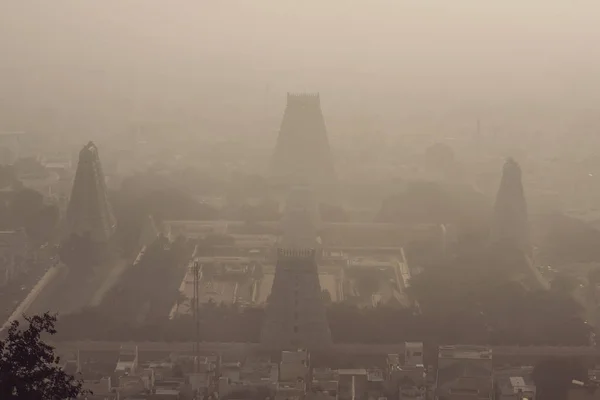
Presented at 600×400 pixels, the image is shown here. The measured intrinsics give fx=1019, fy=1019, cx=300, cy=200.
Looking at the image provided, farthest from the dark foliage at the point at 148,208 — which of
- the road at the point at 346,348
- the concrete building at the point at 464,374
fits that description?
the concrete building at the point at 464,374

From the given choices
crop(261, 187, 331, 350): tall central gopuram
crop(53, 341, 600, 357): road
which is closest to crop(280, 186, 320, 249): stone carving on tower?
crop(261, 187, 331, 350): tall central gopuram

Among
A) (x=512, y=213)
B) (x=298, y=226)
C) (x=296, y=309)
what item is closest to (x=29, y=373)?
(x=296, y=309)

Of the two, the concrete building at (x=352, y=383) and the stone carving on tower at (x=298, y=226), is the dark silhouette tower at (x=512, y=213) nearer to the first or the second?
the stone carving on tower at (x=298, y=226)

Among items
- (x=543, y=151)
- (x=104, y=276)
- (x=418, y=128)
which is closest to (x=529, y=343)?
(x=104, y=276)

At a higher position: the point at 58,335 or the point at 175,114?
the point at 175,114

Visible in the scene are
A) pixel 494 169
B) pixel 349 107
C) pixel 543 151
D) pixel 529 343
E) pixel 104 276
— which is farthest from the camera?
pixel 349 107

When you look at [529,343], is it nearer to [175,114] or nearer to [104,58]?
[175,114]
